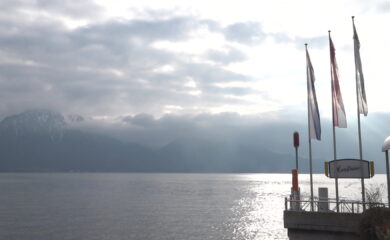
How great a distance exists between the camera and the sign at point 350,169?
1303 inches

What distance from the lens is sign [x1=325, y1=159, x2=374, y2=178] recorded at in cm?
3309

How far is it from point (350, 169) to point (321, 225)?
242 inches

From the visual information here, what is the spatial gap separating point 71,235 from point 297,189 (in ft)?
106

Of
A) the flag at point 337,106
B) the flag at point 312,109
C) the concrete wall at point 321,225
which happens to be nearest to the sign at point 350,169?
the flag at point 312,109

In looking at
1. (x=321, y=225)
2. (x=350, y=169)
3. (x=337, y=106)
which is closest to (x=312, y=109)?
(x=337, y=106)

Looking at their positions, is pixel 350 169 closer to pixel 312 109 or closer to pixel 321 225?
pixel 312 109

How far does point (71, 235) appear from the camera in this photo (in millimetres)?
54125

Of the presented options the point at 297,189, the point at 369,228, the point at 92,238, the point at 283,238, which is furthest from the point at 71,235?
the point at 369,228

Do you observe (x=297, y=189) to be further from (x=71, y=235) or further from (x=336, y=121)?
(x=71, y=235)

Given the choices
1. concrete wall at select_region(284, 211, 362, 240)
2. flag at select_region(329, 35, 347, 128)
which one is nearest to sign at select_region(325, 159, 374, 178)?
flag at select_region(329, 35, 347, 128)

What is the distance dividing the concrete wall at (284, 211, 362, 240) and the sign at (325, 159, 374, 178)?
15.6 ft

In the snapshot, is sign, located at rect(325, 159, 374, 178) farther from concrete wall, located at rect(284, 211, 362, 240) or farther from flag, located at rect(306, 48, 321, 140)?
concrete wall, located at rect(284, 211, 362, 240)

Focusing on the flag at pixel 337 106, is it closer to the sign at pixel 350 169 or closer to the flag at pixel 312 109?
the flag at pixel 312 109

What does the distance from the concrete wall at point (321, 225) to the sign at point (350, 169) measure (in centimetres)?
475
